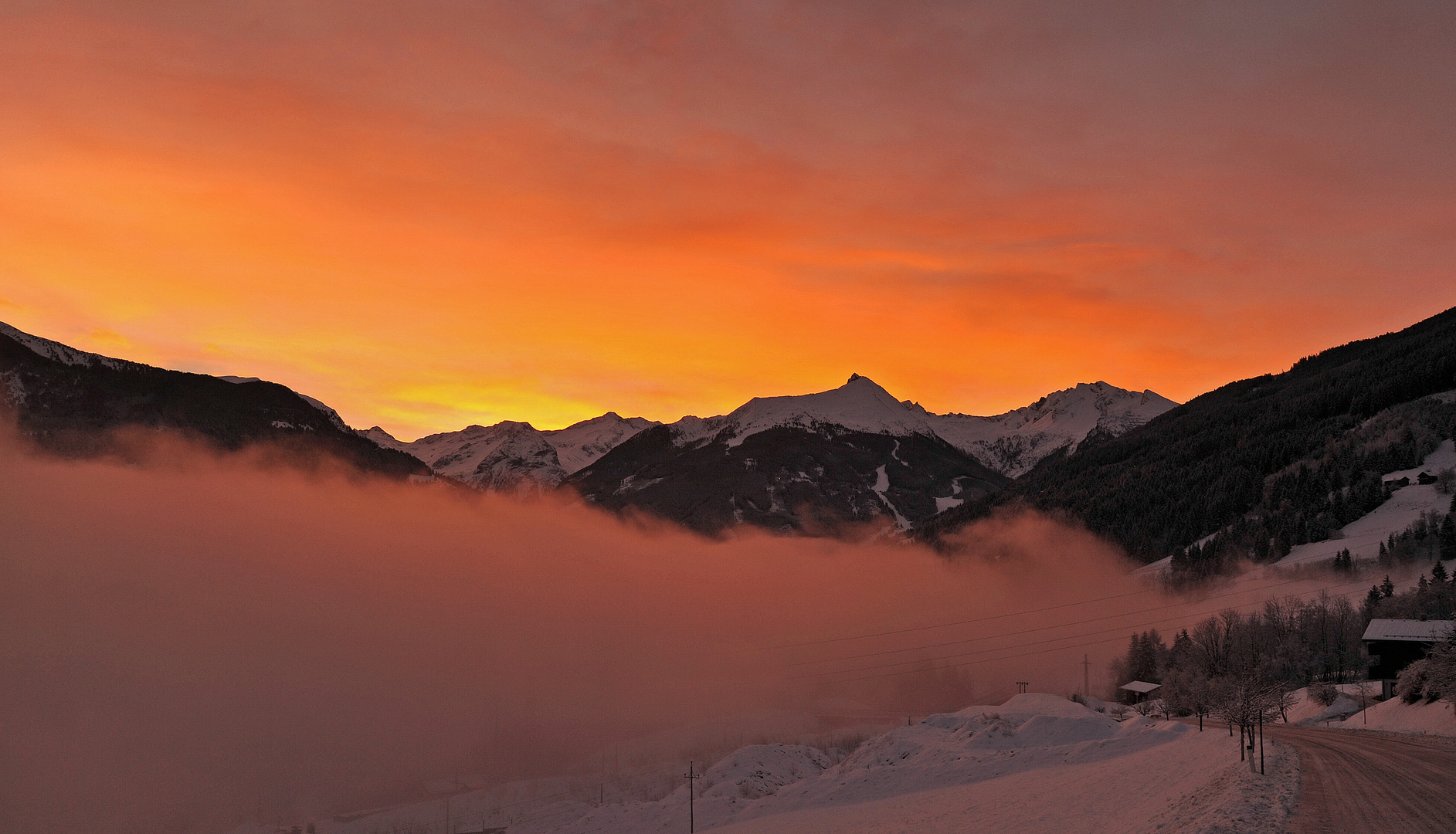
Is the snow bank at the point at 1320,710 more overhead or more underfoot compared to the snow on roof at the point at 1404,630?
more underfoot

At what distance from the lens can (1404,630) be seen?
359ft

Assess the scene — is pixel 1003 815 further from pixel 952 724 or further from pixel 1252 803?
pixel 952 724

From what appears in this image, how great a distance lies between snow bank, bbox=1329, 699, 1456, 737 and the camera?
76812mm

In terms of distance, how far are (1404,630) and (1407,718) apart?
2957 centimetres

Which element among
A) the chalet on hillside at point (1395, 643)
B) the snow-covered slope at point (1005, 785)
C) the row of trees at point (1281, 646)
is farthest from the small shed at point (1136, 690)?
the chalet on hillside at point (1395, 643)

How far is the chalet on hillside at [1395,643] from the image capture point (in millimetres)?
107312

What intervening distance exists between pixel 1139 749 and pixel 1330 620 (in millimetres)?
101705

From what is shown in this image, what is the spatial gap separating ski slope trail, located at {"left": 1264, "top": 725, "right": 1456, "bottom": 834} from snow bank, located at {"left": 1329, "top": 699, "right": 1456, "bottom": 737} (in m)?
2.50

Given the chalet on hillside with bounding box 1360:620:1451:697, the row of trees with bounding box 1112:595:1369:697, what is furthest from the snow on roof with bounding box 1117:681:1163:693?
the chalet on hillside with bounding box 1360:620:1451:697

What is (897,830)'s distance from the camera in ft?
260

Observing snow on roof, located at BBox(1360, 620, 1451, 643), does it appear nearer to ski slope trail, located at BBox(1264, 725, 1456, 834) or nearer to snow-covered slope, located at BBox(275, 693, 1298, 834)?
snow-covered slope, located at BBox(275, 693, 1298, 834)

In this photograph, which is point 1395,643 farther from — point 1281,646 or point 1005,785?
point 1005,785

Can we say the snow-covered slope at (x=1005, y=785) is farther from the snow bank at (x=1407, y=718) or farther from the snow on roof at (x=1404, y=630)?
the snow on roof at (x=1404, y=630)

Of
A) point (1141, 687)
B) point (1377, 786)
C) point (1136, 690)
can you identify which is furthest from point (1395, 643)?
point (1377, 786)
